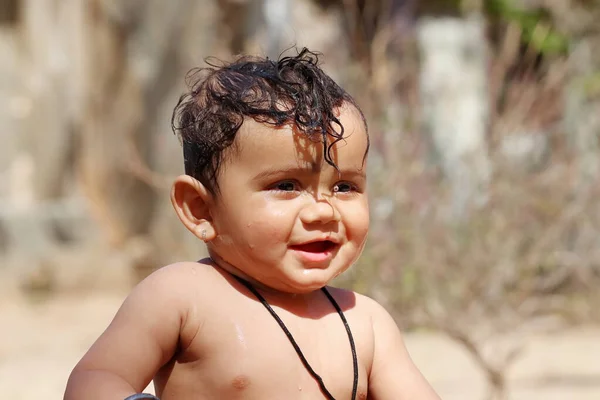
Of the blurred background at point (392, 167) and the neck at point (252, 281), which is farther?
the blurred background at point (392, 167)

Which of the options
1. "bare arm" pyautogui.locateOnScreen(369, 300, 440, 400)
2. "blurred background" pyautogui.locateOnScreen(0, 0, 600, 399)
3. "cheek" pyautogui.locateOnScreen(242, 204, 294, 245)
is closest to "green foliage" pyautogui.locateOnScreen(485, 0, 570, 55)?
"blurred background" pyautogui.locateOnScreen(0, 0, 600, 399)

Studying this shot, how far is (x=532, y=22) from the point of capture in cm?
940

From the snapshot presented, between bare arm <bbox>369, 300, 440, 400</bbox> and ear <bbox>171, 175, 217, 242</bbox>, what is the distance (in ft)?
1.43

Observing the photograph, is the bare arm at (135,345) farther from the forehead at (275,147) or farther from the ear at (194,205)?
the forehead at (275,147)

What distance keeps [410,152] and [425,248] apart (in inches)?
22.7

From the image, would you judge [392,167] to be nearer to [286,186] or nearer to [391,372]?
[391,372]

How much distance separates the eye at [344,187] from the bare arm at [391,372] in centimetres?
31

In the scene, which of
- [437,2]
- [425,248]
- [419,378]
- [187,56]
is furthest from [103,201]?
[419,378]

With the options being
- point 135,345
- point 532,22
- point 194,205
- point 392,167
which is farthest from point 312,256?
point 532,22

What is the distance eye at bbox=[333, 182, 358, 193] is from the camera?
7.45ft

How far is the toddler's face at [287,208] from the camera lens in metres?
2.20

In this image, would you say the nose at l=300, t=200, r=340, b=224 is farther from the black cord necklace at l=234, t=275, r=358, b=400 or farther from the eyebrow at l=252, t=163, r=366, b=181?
the black cord necklace at l=234, t=275, r=358, b=400

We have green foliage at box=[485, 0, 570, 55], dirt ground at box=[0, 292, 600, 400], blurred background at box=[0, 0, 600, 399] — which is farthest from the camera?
green foliage at box=[485, 0, 570, 55]

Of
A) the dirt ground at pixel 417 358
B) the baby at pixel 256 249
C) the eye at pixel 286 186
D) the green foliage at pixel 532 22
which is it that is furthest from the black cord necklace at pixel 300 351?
the green foliage at pixel 532 22
